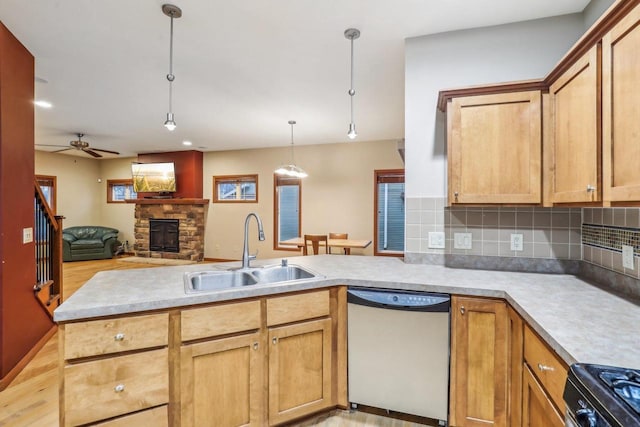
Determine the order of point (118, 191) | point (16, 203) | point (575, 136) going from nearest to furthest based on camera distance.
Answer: point (575, 136) < point (16, 203) < point (118, 191)

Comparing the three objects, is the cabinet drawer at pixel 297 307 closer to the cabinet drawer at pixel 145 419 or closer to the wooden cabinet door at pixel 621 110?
the cabinet drawer at pixel 145 419

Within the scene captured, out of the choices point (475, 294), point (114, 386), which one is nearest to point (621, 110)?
point (475, 294)

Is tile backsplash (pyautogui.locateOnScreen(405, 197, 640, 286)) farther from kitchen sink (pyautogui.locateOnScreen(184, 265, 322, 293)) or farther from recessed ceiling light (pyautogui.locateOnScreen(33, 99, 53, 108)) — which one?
recessed ceiling light (pyautogui.locateOnScreen(33, 99, 53, 108))

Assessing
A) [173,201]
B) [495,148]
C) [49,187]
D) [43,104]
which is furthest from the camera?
[49,187]

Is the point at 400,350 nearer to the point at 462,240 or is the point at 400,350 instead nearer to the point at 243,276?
the point at 462,240

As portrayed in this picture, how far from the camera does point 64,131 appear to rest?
213 inches

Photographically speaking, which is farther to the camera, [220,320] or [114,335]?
[220,320]

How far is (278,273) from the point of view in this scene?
217 centimetres

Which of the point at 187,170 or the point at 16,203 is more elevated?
the point at 187,170

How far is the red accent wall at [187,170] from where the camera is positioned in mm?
7094

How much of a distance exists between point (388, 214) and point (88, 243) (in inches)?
270

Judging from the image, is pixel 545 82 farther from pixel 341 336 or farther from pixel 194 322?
pixel 194 322

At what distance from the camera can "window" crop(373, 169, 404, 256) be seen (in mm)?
5945

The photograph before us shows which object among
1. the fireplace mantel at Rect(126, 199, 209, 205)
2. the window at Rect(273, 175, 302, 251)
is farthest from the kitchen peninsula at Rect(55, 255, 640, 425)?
the fireplace mantel at Rect(126, 199, 209, 205)
